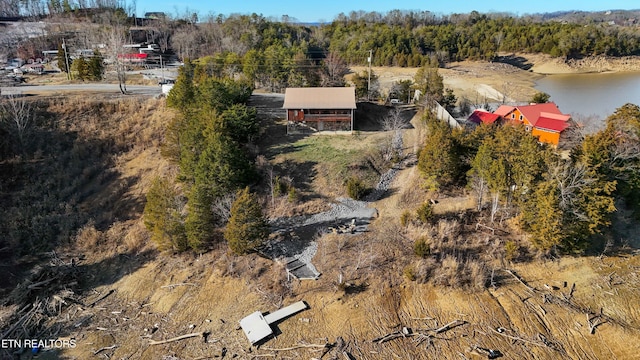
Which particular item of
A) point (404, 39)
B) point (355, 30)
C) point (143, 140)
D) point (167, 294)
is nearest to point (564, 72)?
point (404, 39)

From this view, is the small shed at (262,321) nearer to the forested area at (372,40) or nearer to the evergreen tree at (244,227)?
the evergreen tree at (244,227)

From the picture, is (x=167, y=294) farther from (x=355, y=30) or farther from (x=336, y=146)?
(x=355, y=30)

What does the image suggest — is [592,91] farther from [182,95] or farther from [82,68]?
[82,68]

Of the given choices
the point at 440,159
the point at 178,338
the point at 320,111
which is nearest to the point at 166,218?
the point at 178,338

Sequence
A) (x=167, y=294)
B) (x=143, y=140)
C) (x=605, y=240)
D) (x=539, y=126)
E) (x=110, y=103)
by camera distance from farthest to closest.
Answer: (x=110, y=103) → (x=143, y=140) → (x=539, y=126) → (x=605, y=240) → (x=167, y=294)

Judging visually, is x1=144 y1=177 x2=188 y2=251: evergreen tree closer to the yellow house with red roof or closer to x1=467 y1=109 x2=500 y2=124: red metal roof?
the yellow house with red roof

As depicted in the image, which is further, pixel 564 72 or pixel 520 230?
pixel 564 72

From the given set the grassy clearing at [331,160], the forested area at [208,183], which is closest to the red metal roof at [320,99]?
the grassy clearing at [331,160]
